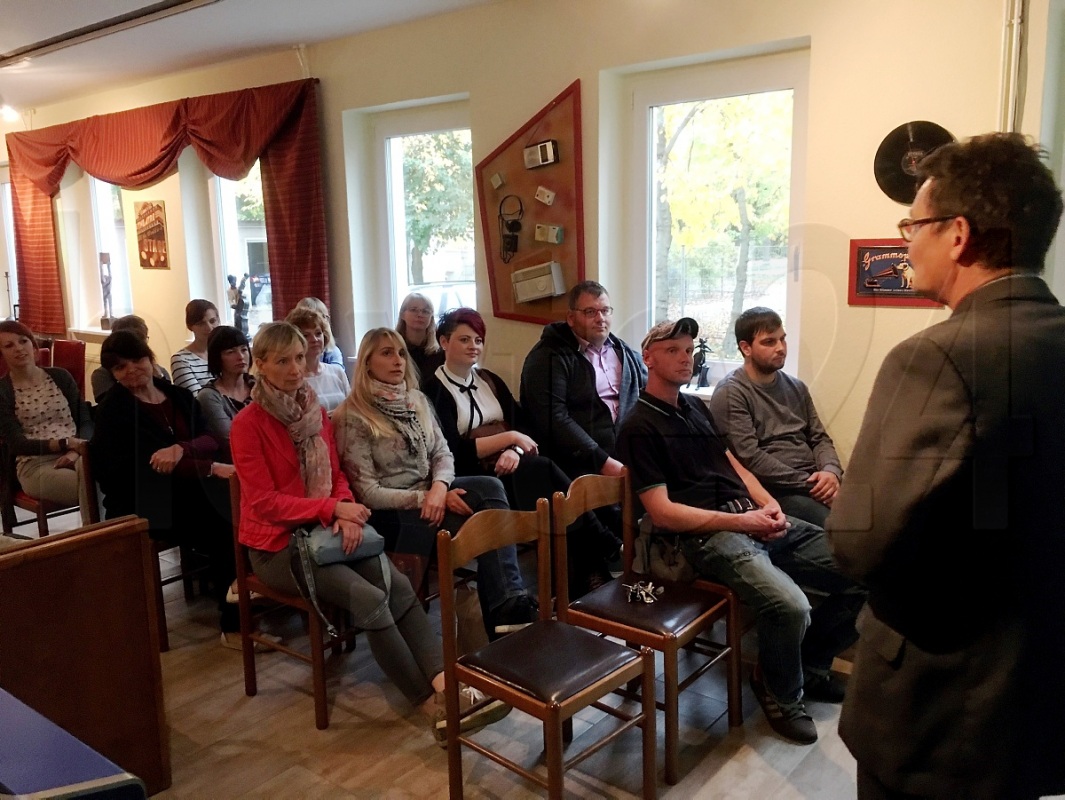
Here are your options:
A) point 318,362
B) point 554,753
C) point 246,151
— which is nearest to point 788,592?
point 554,753

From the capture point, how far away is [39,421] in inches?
138

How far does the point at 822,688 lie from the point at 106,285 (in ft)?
18.5

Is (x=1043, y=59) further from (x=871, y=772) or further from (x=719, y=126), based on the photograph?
(x=871, y=772)

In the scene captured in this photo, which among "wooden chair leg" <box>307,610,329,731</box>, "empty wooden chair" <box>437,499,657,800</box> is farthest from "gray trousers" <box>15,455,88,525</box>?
"empty wooden chair" <box>437,499,657,800</box>

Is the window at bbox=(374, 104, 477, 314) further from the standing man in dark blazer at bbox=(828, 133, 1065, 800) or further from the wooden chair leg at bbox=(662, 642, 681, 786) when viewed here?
the standing man in dark blazer at bbox=(828, 133, 1065, 800)

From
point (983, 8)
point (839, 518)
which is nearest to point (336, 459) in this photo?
point (839, 518)

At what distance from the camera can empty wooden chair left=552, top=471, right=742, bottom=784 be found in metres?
2.07

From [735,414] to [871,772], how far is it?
1.51 metres

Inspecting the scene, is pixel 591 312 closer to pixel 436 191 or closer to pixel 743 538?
pixel 743 538

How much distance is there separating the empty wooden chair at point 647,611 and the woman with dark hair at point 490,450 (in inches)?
21.2

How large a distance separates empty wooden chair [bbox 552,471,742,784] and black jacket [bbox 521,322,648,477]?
0.63 metres

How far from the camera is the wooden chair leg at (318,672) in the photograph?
230 centimetres

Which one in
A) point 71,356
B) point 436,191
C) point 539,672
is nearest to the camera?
point 539,672

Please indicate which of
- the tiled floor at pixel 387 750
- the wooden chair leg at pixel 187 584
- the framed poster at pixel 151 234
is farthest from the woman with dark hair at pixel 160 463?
the framed poster at pixel 151 234
